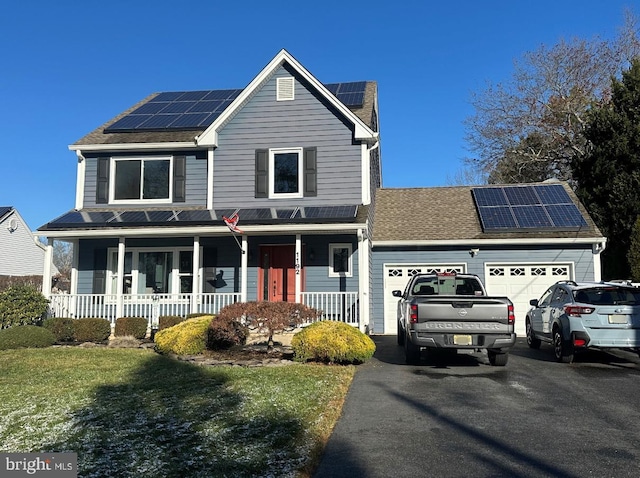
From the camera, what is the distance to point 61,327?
43.5 feet

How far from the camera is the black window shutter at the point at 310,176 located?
51.2 ft

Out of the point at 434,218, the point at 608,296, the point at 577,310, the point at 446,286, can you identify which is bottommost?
the point at 577,310

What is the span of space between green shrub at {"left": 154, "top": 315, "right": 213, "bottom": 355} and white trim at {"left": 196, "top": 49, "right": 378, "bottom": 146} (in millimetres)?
6771

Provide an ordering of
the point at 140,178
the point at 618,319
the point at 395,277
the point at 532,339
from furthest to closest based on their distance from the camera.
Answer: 1. the point at 140,178
2. the point at 395,277
3. the point at 532,339
4. the point at 618,319

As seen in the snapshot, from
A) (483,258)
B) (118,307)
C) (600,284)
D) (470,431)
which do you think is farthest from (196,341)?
(483,258)

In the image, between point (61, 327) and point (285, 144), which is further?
point (285, 144)

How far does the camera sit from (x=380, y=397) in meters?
7.06

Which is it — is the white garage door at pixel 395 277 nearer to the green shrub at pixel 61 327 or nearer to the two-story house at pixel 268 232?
the two-story house at pixel 268 232

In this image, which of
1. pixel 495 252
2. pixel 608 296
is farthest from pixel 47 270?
pixel 608 296

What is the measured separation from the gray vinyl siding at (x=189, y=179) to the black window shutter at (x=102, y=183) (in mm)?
151

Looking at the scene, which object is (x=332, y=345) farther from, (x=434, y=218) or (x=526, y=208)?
(x=526, y=208)

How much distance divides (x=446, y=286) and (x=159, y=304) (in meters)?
8.24

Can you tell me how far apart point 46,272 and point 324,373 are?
34.2 feet

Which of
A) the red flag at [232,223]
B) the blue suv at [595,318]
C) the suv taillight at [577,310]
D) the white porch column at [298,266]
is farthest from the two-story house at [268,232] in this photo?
the suv taillight at [577,310]
